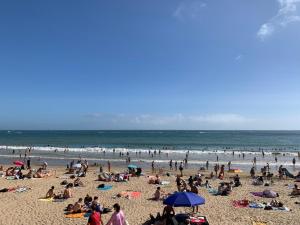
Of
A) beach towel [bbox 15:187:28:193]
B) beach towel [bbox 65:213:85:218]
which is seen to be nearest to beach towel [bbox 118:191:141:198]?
beach towel [bbox 65:213:85:218]

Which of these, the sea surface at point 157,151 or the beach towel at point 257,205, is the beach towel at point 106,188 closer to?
the beach towel at point 257,205

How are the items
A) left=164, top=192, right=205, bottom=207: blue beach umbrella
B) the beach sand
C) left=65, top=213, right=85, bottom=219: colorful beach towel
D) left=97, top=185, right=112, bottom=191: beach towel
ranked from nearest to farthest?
left=164, top=192, right=205, bottom=207: blue beach umbrella
the beach sand
left=65, top=213, right=85, bottom=219: colorful beach towel
left=97, top=185, right=112, bottom=191: beach towel

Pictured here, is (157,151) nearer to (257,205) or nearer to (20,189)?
(20,189)

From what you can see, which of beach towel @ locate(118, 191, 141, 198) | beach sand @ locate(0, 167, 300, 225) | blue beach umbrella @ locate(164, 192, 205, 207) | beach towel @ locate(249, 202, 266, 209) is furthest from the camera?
beach towel @ locate(118, 191, 141, 198)

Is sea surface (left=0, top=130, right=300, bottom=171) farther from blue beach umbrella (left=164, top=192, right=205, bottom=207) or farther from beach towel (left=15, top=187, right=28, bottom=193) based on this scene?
blue beach umbrella (left=164, top=192, right=205, bottom=207)

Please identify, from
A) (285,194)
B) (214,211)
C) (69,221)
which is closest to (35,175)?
(69,221)

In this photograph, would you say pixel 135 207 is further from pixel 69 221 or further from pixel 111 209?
pixel 69 221

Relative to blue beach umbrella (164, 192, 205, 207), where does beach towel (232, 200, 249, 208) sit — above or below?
below

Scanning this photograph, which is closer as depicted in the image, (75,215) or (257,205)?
(75,215)

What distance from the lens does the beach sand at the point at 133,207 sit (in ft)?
49.5

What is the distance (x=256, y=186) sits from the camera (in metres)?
25.0

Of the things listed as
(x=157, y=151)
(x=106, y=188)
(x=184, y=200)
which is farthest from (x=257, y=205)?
(x=157, y=151)

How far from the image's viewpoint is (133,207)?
17.6m

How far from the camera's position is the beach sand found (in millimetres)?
15086
